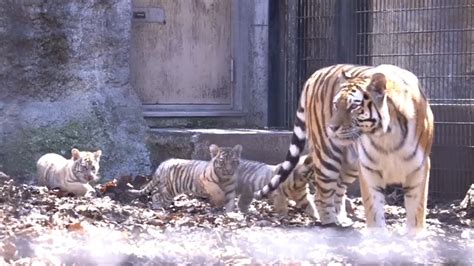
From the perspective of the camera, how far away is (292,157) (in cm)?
750

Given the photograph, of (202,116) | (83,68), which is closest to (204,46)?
(202,116)

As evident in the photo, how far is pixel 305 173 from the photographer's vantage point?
779 cm

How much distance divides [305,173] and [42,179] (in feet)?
7.26

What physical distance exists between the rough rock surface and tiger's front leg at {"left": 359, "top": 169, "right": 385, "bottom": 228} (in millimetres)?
3334

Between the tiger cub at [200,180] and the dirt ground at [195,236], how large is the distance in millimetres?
115

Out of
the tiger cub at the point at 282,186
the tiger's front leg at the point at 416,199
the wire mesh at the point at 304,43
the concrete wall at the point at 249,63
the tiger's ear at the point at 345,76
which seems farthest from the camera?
the concrete wall at the point at 249,63

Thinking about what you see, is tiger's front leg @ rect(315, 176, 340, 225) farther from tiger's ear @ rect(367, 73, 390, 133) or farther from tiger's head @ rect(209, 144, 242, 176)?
tiger's ear @ rect(367, 73, 390, 133)

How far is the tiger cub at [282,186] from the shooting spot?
7.77 metres

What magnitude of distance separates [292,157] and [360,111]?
1.30m

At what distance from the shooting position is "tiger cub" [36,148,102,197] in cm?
845

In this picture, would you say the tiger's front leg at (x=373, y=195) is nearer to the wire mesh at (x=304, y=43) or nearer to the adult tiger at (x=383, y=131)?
the adult tiger at (x=383, y=131)

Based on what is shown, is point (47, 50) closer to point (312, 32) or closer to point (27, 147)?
point (27, 147)

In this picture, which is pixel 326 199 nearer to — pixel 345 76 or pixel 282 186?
pixel 282 186

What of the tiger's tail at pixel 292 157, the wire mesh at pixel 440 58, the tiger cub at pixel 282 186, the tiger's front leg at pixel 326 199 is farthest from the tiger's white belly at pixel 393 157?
the wire mesh at pixel 440 58
